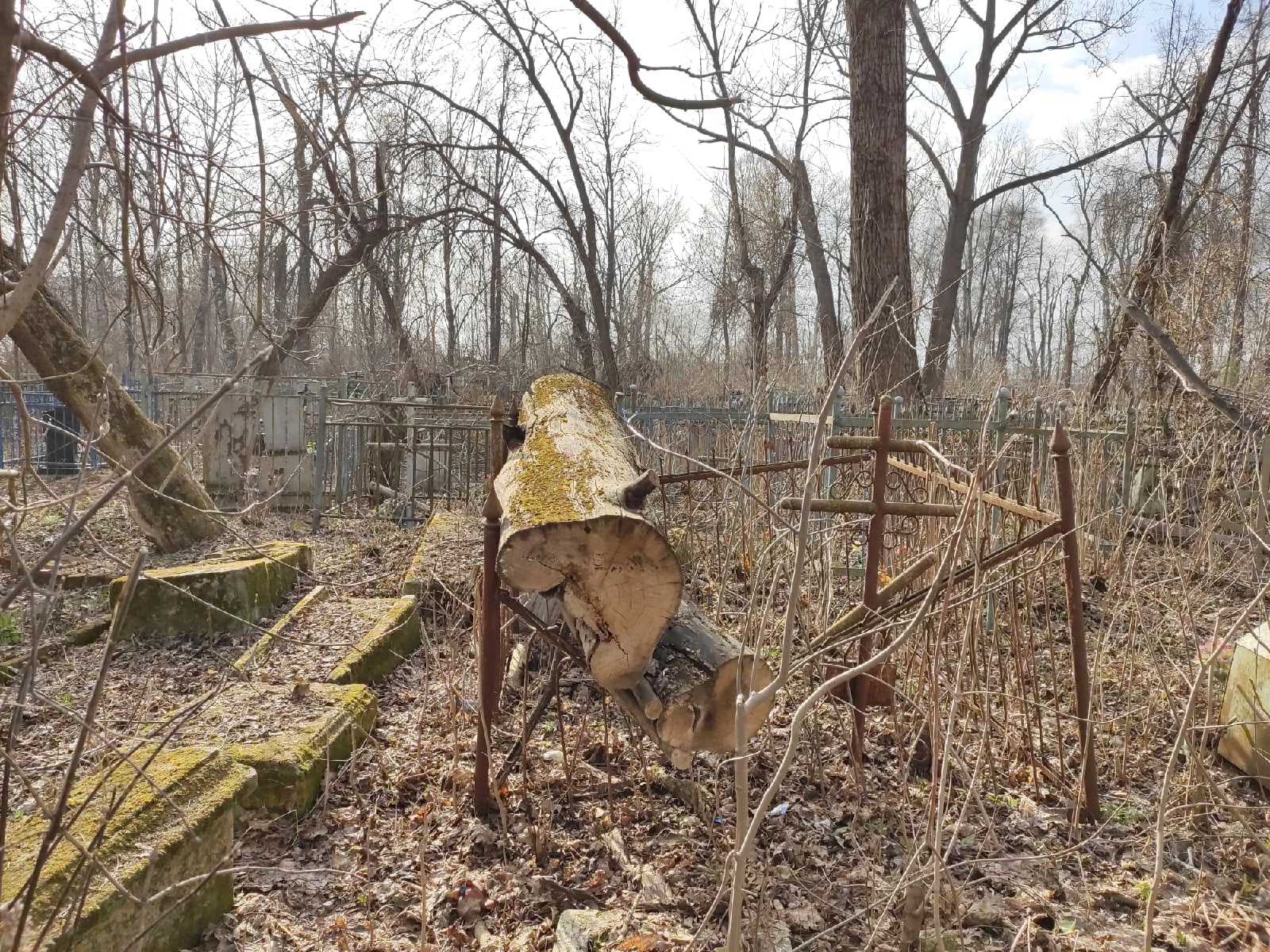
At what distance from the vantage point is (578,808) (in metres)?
3.27

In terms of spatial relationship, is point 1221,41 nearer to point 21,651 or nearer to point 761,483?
point 761,483

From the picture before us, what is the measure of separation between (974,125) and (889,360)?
10.3 m

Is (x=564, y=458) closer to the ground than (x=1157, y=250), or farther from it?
closer to the ground

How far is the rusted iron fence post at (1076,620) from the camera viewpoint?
2.82m

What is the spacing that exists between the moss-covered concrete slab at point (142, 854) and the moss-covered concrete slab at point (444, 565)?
2203 millimetres

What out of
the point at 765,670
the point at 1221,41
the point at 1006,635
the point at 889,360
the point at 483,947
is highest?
the point at 1221,41

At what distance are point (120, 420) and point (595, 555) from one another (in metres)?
6.11

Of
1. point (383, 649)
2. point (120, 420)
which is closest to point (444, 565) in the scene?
point (383, 649)

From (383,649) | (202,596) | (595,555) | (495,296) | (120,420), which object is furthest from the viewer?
(495,296)

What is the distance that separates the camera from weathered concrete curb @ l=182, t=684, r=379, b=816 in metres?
3.15

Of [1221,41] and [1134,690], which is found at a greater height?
[1221,41]

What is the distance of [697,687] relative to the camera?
2615mm

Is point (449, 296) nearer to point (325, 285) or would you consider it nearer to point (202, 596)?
point (325, 285)

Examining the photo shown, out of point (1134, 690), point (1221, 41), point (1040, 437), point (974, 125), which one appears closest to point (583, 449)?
point (1134, 690)
